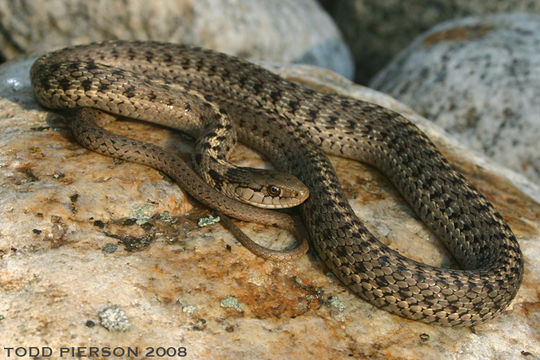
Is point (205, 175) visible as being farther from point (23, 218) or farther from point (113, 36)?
point (113, 36)

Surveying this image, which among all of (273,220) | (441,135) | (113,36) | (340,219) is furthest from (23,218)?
(113,36)

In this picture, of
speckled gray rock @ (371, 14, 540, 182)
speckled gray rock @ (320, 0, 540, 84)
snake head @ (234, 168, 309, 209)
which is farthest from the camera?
speckled gray rock @ (320, 0, 540, 84)

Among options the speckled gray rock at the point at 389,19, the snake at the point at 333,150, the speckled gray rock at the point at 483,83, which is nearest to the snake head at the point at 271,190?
the snake at the point at 333,150

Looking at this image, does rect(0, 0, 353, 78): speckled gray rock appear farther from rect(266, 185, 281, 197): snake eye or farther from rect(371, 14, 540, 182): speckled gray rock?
rect(266, 185, 281, 197): snake eye

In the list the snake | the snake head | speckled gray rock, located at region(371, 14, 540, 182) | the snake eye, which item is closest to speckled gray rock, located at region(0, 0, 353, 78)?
speckled gray rock, located at region(371, 14, 540, 182)

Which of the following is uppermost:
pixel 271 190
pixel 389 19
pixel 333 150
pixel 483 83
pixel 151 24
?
pixel 389 19

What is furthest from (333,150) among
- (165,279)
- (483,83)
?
(483,83)

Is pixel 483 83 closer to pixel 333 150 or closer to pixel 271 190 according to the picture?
pixel 333 150
